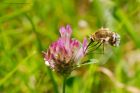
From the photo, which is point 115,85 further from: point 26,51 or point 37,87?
point 26,51

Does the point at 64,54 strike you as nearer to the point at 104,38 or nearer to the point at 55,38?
the point at 104,38

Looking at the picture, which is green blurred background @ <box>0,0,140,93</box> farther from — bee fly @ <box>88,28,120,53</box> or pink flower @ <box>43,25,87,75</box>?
pink flower @ <box>43,25,87,75</box>

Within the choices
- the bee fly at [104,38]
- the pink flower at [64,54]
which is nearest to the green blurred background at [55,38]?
the bee fly at [104,38]

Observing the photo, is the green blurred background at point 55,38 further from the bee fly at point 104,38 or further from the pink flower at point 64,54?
the pink flower at point 64,54

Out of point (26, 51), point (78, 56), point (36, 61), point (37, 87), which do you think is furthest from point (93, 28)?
point (78, 56)

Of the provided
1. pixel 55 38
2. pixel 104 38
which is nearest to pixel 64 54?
pixel 104 38
